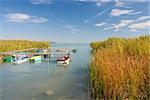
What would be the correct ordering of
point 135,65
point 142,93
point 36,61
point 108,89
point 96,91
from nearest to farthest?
point 142,93, point 135,65, point 108,89, point 96,91, point 36,61

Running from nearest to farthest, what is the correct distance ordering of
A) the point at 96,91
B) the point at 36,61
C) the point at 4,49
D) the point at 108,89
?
the point at 108,89, the point at 96,91, the point at 36,61, the point at 4,49

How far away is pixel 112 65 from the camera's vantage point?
21.0 ft

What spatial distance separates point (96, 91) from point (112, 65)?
1212 mm

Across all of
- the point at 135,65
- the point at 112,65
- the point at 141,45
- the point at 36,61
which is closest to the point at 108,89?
the point at 112,65

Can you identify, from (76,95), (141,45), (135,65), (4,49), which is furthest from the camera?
(4,49)

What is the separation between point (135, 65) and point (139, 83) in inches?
19.7

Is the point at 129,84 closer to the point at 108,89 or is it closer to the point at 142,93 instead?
the point at 142,93

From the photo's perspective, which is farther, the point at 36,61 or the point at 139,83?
the point at 36,61

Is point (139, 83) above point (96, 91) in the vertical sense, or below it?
above

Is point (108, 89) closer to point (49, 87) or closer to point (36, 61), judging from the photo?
point (49, 87)

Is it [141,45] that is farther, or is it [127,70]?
[141,45]

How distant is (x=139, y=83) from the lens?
5469 millimetres

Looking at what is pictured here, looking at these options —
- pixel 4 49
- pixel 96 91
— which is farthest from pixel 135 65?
pixel 4 49

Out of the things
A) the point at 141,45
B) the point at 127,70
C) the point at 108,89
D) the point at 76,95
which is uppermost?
the point at 141,45
